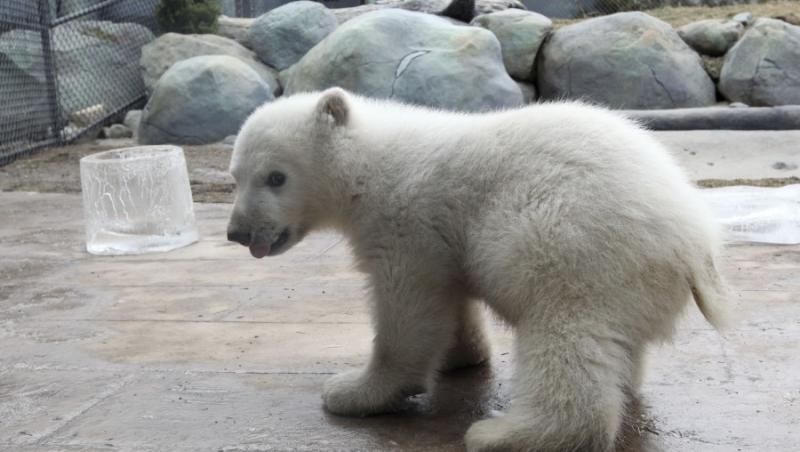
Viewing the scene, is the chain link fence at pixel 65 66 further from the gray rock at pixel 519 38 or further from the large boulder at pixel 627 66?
the large boulder at pixel 627 66

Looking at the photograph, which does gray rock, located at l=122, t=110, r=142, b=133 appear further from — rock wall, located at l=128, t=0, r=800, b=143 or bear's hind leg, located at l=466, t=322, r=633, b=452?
bear's hind leg, located at l=466, t=322, r=633, b=452

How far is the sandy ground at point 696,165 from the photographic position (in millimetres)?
7586

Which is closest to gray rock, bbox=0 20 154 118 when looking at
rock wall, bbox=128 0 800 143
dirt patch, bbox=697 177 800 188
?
rock wall, bbox=128 0 800 143

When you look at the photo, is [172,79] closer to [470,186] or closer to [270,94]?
[270,94]

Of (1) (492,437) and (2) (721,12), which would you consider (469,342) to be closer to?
(1) (492,437)

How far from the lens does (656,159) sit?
270 centimetres

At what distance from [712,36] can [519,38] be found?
2.88 metres

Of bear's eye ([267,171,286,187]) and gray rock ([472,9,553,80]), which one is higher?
bear's eye ([267,171,286,187])

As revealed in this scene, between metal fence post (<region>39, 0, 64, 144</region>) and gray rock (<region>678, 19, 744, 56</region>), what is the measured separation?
8884 millimetres

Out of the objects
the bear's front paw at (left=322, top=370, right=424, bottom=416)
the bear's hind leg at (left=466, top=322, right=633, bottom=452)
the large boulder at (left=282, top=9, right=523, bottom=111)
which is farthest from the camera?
the large boulder at (left=282, top=9, right=523, bottom=111)

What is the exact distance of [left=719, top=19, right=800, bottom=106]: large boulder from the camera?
12.0m

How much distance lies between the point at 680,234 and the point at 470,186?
0.64 meters

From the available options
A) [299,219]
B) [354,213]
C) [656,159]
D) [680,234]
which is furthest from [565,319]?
[299,219]

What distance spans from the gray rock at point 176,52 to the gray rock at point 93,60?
0.40 meters
